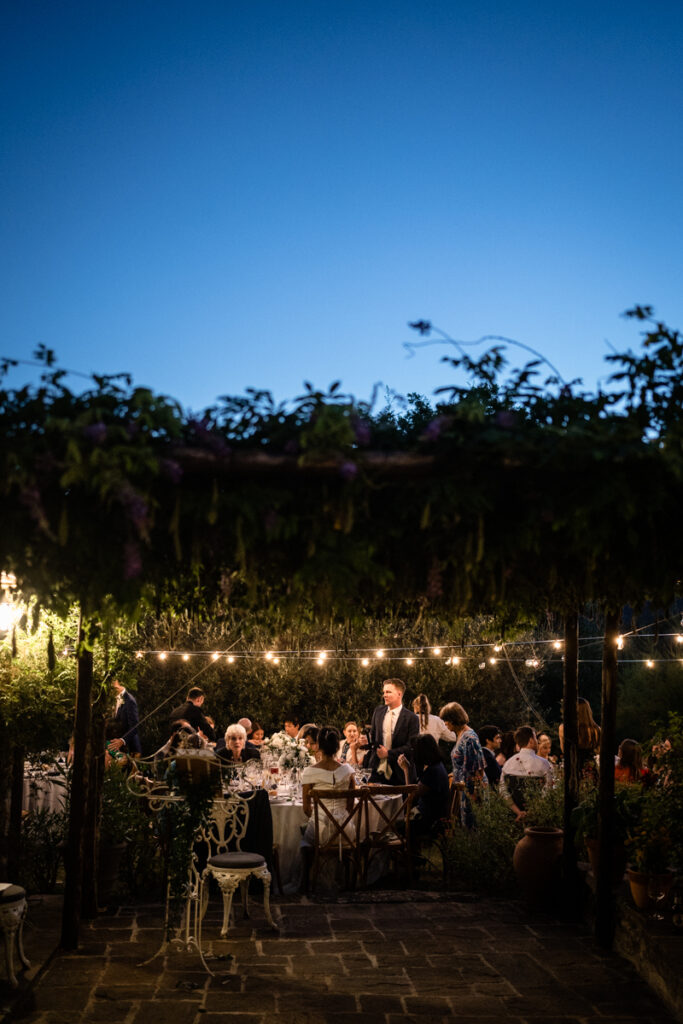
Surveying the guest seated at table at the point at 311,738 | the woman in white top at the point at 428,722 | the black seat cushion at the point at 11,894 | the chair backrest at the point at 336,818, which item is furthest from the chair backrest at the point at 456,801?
the black seat cushion at the point at 11,894

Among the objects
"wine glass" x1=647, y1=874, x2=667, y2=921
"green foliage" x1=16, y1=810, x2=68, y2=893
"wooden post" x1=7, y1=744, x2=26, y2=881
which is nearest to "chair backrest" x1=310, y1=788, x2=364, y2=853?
"green foliage" x1=16, y1=810, x2=68, y2=893

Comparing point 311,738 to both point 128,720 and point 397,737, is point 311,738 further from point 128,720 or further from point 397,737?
point 128,720

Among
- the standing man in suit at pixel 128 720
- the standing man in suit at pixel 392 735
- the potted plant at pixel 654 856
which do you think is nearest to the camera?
the potted plant at pixel 654 856

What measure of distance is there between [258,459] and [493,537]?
933mm

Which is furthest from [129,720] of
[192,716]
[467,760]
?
[467,760]

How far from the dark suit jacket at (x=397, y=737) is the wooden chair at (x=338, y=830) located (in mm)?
1087

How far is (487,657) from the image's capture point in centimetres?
1520

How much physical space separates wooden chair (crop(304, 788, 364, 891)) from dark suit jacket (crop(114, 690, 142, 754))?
118 inches

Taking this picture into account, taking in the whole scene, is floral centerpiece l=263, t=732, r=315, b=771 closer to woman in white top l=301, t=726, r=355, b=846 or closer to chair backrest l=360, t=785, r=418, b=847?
woman in white top l=301, t=726, r=355, b=846

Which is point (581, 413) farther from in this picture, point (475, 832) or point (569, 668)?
point (475, 832)

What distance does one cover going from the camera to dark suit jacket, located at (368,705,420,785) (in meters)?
8.33

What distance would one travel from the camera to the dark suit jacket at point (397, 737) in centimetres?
833

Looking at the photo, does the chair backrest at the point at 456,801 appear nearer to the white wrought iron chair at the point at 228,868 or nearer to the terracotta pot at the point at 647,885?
the white wrought iron chair at the point at 228,868

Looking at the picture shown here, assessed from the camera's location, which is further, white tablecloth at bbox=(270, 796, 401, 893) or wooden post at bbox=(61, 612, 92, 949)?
white tablecloth at bbox=(270, 796, 401, 893)
